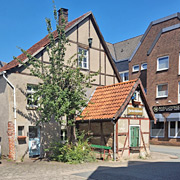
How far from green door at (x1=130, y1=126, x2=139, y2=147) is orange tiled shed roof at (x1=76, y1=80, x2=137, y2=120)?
182 cm

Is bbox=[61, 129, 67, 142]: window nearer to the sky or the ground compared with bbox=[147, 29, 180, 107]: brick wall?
nearer to the ground

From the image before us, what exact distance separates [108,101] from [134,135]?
256cm

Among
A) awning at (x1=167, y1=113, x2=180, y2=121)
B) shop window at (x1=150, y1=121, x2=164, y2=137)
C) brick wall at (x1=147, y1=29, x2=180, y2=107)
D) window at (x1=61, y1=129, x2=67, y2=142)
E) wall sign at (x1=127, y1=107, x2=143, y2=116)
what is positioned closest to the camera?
wall sign at (x1=127, y1=107, x2=143, y2=116)

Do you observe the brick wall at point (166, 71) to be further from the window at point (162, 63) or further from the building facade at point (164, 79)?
the window at point (162, 63)

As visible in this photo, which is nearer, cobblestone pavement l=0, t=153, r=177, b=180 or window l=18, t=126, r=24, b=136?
cobblestone pavement l=0, t=153, r=177, b=180

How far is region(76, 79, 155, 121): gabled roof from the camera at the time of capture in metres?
13.9

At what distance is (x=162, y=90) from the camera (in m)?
26.4

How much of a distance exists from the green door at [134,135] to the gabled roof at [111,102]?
162 centimetres

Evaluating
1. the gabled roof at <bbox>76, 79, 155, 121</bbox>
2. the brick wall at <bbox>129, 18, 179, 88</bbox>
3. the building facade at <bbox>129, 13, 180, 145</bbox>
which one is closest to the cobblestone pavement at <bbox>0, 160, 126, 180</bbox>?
the gabled roof at <bbox>76, 79, 155, 121</bbox>

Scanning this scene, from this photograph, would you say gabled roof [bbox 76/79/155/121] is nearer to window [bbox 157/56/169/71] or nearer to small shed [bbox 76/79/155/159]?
small shed [bbox 76/79/155/159]

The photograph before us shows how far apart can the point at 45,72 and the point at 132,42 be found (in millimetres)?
23891

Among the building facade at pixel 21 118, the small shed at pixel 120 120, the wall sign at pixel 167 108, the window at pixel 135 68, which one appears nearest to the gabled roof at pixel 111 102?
the small shed at pixel 120 120

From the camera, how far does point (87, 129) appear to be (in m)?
15.4

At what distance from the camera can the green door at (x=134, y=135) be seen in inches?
581
